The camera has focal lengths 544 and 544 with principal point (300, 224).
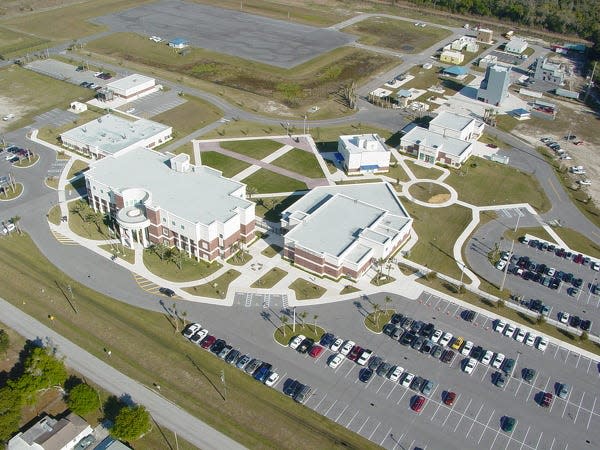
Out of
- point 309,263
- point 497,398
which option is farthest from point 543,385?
point 309,263

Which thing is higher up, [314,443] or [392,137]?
[392,137]

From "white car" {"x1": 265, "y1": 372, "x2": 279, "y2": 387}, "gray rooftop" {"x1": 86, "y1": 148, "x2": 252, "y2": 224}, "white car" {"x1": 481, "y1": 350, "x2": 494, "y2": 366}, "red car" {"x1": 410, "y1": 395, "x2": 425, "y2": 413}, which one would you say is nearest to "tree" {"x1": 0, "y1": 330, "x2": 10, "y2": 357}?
"gray rooftop" {"x1": 86, "y1": 148, "x2": 252, "y2": 224}

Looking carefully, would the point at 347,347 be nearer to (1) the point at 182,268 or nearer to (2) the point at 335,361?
(2) the point at 335,361

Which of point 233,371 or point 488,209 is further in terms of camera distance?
point 488,209

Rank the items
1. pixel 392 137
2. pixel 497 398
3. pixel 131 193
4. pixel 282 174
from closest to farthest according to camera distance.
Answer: pixel 497 398, pixel 131 193, pixel 282 174, pixel 392 137

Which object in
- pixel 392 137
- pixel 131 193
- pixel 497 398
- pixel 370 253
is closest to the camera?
pixel 497 398

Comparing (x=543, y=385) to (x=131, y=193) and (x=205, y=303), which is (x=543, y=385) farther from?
(x=131, y=193)

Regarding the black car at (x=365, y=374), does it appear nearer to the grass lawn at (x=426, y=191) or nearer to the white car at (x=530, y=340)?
the white car at (x=530, y=340)

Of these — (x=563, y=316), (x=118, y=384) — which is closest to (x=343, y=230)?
(x=563, y=316)
